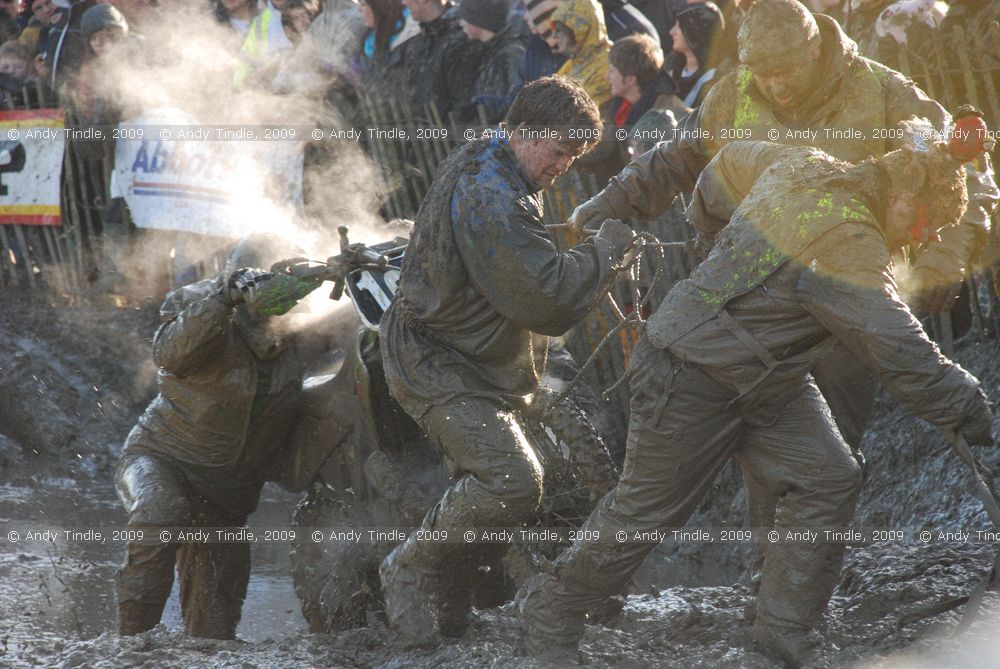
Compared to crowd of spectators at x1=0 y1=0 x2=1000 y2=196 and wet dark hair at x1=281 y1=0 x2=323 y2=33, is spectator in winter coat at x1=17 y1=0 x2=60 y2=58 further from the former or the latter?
wet dark hair at x1=281 y1=0 x2=323 y2=33

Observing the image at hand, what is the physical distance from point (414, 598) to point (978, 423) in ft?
7.36

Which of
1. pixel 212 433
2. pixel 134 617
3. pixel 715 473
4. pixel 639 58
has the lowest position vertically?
pixel 134 617

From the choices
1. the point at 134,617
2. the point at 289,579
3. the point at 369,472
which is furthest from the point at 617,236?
the point at 289,579

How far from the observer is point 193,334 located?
585 centimetres

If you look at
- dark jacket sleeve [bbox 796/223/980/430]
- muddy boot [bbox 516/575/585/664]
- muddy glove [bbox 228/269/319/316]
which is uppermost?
muddy glove [bbox 228/269/319/316]

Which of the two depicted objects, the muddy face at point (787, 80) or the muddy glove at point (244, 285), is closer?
the muddy face at point (787, 80)

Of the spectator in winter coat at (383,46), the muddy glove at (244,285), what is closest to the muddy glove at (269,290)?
the muddy glove at (244,285)

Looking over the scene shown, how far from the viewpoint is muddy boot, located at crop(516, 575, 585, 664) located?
4812 millimetres

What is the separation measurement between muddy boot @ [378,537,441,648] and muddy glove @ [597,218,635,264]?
1389mm

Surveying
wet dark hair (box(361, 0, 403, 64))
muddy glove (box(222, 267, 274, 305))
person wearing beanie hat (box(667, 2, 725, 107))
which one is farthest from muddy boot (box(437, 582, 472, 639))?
wet dark hair (box(361, 0, 403, 64))

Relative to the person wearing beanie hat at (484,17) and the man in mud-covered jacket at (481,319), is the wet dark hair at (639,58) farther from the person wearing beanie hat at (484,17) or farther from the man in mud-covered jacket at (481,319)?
the man in mud-covered jacket at (481,319)

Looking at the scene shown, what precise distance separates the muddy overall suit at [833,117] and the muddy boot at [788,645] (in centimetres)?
71

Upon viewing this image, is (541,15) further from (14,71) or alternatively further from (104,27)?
(14,71)

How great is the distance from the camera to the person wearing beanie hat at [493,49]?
A: 30.6 feet
